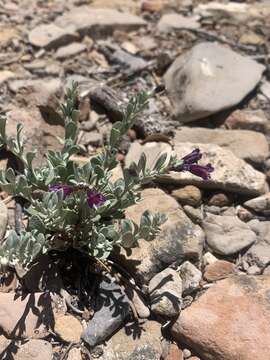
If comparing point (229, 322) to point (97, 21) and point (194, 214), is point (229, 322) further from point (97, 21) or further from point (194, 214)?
point (97, 21)

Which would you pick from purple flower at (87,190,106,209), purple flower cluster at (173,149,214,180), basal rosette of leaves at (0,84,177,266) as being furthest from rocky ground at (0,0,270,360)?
purple flower at (87,190,106,209)

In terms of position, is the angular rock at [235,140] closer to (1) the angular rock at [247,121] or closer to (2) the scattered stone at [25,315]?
(1) the angular rock at [247,121]

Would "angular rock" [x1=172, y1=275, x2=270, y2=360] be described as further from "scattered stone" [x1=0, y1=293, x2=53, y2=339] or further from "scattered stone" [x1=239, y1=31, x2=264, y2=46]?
"scattered stone" [x1=239, y1=31, x2=264, y2=46]

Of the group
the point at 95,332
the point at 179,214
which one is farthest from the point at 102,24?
the point at 95,332

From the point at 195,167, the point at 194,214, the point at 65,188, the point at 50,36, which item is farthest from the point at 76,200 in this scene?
the point at 50,36

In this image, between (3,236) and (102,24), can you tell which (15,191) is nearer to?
(3,236)

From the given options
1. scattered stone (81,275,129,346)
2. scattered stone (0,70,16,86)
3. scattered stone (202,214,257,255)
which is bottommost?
scattered stone (81,275,129,346)

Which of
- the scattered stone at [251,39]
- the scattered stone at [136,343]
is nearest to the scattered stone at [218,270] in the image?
the scattered stone at [136,343]
